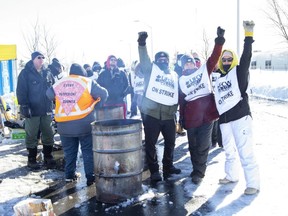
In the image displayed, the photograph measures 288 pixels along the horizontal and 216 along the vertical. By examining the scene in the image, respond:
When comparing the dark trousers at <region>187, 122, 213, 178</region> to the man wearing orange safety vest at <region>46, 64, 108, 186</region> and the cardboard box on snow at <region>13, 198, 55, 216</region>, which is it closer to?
the man wearing orange safety vest at <region>46, 64, 108, 186</region>

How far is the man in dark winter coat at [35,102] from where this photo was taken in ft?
21.9

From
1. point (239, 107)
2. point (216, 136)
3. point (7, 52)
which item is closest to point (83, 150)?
point (239, 107)

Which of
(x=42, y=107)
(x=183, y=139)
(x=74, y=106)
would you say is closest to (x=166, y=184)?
(x=74, y=106)

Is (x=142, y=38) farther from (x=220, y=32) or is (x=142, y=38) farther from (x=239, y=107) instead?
(x=239, y=107)

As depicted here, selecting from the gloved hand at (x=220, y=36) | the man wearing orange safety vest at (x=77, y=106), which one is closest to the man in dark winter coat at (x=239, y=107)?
the gloved hand at (x=220, y=36)

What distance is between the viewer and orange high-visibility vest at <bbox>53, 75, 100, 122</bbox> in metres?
5.61

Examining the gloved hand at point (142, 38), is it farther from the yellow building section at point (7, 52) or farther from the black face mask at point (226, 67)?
the yellow building section at point (7, 52)

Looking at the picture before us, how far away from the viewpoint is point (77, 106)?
18.5ft

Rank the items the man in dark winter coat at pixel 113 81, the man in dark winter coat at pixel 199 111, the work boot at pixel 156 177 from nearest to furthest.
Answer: the man in dark winter coat at pixel 199 111, the work boot at pixel 156 177, the man in dark winter coat at pixel 113 81

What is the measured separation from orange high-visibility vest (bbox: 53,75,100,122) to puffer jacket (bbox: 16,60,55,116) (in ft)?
4.09

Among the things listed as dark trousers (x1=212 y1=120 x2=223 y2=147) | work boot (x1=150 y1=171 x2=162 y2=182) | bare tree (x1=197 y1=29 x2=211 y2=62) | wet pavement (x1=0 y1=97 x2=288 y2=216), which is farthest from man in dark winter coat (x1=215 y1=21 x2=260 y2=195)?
bare tree (x1=197 y1=29 x2=211 y2=62)

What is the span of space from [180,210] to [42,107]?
3.45 m

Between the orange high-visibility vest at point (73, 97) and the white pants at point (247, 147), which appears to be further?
the orange high-visibility vest at point (73, 97)

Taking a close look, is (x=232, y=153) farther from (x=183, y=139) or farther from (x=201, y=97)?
(x=183, y=139)
